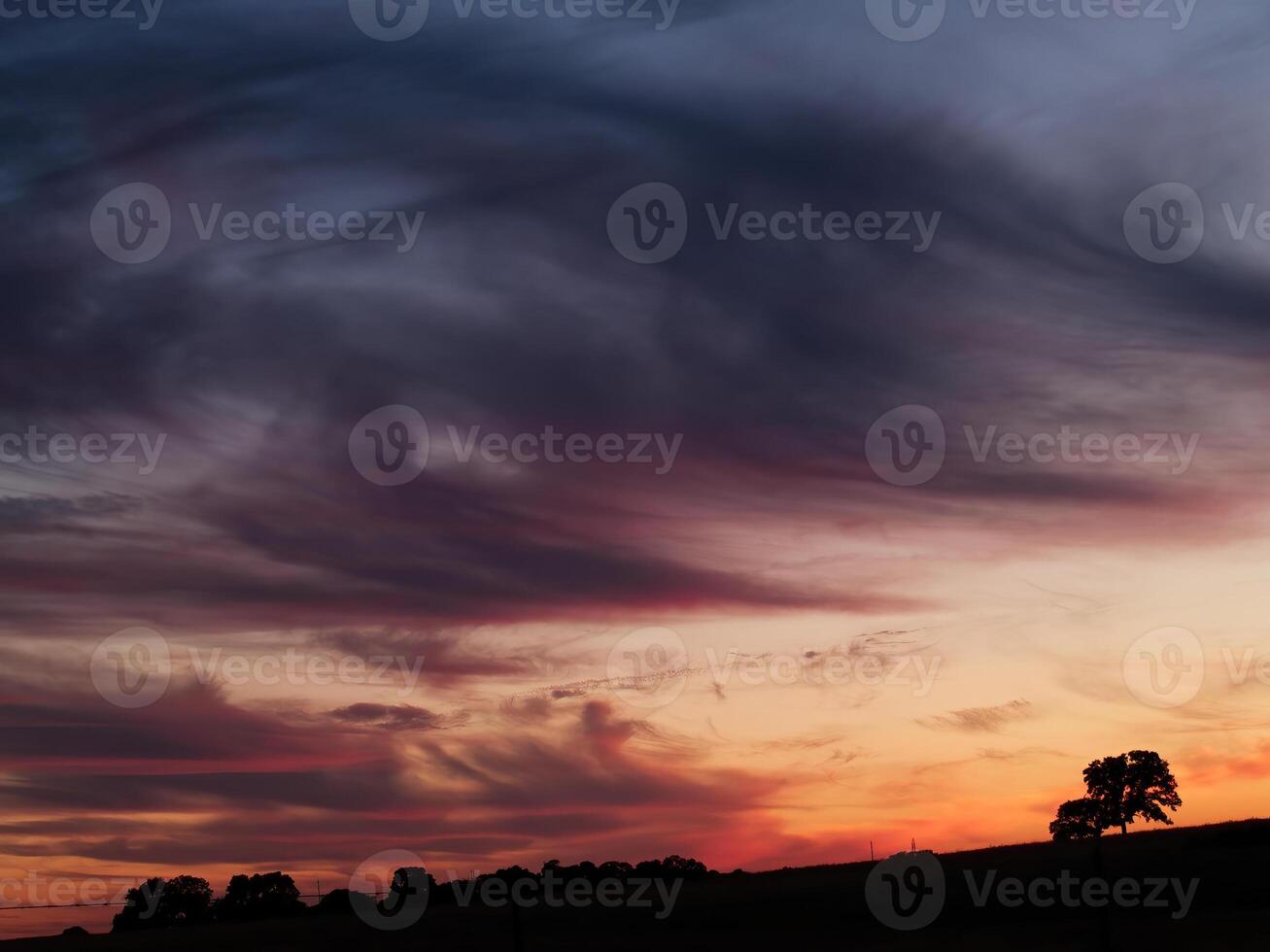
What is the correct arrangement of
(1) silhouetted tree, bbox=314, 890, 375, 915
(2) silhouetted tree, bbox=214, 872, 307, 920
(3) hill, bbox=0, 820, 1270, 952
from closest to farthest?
(3) hill, bbox=0, 820, 1270, 952, (1) silhouetted tree, bbox=314, 890, 375, 915, (2) silhouetted tree, bbox=214, 872, 307, 920

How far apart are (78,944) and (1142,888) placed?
7709 cm

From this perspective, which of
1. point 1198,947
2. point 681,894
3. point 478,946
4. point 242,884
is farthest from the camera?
point 242,884

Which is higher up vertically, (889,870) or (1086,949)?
(889,870)

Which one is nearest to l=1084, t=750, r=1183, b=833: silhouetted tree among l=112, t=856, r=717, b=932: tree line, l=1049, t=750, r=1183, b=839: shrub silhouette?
l=1049, t=750, r=1183, b=839: shrub silhouette

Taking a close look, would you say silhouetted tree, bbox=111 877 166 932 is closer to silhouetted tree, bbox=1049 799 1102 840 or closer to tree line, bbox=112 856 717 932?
tree line, bbox=112 856 717 932

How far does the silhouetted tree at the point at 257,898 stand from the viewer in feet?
502

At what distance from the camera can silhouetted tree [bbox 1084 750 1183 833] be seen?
3479 inches

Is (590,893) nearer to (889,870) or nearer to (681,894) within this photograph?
(681,894)

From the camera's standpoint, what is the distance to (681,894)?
11075 cm

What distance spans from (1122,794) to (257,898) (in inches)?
4238

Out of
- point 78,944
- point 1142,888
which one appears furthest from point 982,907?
point 78,944

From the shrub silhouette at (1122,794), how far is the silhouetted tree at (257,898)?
93545 millimetres

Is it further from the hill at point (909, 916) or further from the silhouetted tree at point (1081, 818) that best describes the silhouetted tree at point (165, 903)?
the silhouetted tree at point (1081, 818)

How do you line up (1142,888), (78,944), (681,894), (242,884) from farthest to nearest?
1. (242,884)
2. (681,894)
3. (78,944)
4. (1142,888)
